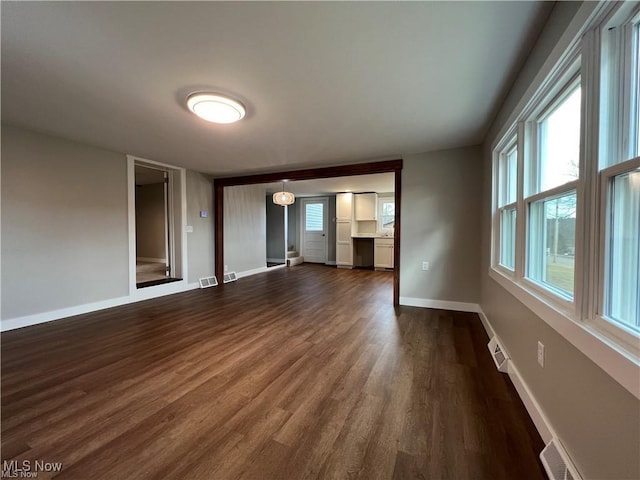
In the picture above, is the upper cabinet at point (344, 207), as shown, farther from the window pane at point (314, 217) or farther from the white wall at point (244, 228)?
the white wall at point (244, 228)

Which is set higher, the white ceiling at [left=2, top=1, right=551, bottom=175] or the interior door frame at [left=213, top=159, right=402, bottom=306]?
the white ceiling at [left=2, top=1, right=551, bottom=175]

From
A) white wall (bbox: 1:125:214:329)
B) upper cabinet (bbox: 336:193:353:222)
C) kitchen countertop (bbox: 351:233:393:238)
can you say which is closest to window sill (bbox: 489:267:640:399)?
white wall (bbox: 1:125:214:329)

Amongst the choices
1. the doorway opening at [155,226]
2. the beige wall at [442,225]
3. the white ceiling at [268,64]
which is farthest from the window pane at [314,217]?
the white ceiling at [268,64]

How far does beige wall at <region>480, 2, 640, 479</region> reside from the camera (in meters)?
0.84

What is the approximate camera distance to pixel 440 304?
3764mm

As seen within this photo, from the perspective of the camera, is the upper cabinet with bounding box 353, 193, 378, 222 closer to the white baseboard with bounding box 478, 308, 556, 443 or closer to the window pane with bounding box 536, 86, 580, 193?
the white baseboard with bounding box 478, 308, 556, 443

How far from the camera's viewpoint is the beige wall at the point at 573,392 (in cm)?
84

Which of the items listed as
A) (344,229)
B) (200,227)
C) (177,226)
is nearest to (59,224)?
(177,226)

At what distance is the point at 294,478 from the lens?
3.79ft

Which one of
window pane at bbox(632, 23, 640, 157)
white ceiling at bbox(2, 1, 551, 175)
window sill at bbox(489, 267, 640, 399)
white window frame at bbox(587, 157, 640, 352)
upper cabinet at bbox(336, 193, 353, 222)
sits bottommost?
window sill at bbox(489, 267, 640, 399)

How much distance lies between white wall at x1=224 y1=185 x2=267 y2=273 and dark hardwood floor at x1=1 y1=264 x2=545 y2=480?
3.02 m

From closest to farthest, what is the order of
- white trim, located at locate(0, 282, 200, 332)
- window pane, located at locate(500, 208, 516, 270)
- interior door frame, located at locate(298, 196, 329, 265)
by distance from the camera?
window pane, located at locate(500, 208, 516, 270), white trim, located at locate(0, 282, 200, 332), interior door frame, located at locate(298, 196, 329, 265)

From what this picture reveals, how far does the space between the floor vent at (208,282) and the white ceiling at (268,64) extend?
298cm

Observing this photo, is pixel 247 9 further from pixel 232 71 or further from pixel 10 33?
pixel 10 33
